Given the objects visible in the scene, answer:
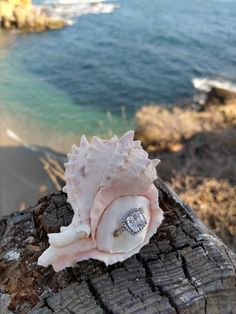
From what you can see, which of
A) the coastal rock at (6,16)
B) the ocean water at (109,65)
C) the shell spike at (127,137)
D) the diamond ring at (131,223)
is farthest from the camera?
the coastal rock at (6,16)

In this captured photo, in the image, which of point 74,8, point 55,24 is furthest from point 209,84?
point 74,8

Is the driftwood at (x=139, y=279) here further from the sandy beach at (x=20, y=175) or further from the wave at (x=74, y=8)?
the wave at (x=74, y=8)

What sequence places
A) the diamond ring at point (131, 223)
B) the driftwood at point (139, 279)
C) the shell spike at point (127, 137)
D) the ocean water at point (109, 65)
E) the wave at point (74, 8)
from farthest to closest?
the wave at point (74, 8) < the ocean water at point (109, 65) < the shell spike at point (127, 137) < the diamond ring at point (131, 223) < the driftwood at point (139, 279)

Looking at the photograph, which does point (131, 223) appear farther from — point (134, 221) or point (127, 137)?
point (127, 137)

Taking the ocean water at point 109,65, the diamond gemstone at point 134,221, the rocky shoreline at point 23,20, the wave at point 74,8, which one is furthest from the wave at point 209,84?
the diamond gemstone at point 134,221

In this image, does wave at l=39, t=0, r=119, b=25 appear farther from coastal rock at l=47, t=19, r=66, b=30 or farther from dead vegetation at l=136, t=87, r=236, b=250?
dead vegetation at l=136, t=87, r=236, b=250

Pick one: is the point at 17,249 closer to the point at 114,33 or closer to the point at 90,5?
the point at 114,33
